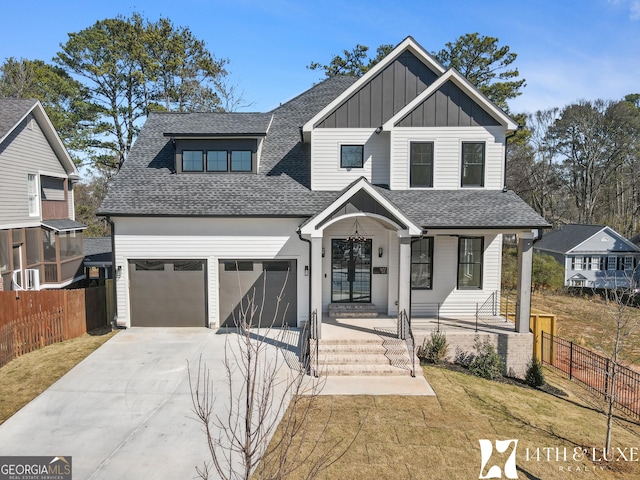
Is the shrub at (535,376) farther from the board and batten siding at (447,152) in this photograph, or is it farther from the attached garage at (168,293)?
the attached garage at (168,293)

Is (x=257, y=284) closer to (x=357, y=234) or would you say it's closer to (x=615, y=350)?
(x=357, y=234)

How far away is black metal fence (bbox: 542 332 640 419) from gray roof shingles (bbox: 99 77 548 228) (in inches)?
171

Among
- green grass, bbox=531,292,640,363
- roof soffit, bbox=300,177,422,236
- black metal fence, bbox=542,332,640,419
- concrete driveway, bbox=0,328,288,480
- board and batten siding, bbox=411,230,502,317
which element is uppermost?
roof soffit, bbox=300,177,422,236

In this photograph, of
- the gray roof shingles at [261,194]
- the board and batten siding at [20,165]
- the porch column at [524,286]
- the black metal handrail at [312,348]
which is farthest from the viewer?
the board and batten siding at [20,165]

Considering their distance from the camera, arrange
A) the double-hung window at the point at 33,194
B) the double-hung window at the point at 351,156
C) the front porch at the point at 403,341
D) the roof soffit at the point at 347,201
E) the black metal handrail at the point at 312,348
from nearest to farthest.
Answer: the black metal handrail at the point at 312,348 → the front porch at the point at 403,341 → the roof soffit at the point at 347,201 → the double-hung window at the point at 351,156 → the double-hung window at the point at 33,194

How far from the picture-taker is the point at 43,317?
1240 centimetres

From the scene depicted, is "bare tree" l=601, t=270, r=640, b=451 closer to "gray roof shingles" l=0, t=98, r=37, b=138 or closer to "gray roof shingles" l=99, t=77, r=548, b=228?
"gray roof shingles" l=99, t=77, r=548, b=228

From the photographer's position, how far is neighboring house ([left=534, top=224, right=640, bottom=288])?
1318 inches

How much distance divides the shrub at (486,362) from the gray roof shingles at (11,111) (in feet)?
61.1

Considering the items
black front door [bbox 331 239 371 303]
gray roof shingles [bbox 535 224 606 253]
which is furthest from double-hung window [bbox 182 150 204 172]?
gray roof shingles [bbox 535 224 606 253]

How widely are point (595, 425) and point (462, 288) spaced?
571cm

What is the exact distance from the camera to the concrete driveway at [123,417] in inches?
268

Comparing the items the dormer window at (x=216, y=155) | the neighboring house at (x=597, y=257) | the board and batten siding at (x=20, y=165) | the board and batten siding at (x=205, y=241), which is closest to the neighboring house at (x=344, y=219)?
the board and batten siding at (x=205, y=241)

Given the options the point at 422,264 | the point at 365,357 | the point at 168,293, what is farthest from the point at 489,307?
the point at 168,293
